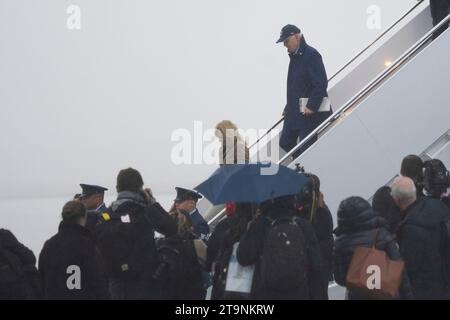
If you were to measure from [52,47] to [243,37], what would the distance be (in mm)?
2856

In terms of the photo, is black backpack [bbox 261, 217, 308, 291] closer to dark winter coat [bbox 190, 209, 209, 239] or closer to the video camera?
the video camera

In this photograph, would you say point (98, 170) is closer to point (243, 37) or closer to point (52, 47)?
point (52, 47)

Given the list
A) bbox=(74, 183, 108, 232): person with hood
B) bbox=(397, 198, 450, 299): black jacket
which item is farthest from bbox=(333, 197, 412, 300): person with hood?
bbox=(74, 183, 108, 232): person with hood

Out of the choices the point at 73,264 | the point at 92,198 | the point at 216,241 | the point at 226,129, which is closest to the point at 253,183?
the point at 216,241

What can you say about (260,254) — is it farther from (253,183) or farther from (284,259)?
(253,183)

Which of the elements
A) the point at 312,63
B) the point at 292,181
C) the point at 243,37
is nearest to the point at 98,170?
the point at 243,37

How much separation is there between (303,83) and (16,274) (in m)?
3.23

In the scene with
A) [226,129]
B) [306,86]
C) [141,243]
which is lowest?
[141,243]

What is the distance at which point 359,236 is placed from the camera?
6.62m

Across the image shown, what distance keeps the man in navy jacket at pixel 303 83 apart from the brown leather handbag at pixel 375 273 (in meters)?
2.88

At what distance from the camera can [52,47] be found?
643 inches

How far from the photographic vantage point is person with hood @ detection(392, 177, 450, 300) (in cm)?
705

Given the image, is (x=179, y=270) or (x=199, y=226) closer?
(x=179, y=270)

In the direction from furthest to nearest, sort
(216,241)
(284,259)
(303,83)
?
1. (303,83)
2. (216,241)
3. (284,259)
